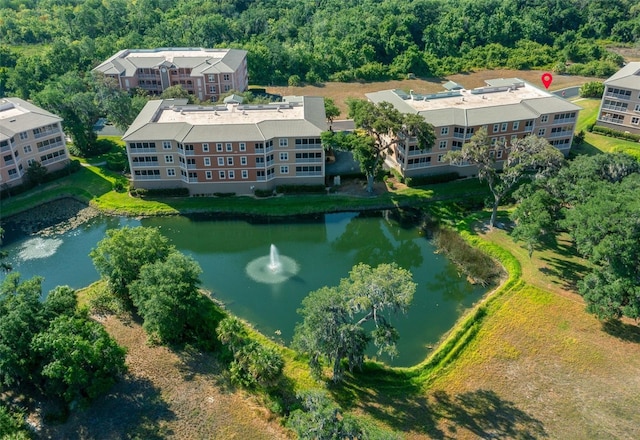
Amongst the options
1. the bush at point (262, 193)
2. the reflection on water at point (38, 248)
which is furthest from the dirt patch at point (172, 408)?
the bush at point (262, 193)

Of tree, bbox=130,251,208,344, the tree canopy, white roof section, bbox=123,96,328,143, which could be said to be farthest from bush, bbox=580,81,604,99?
tree, bbox=130,251,208,344

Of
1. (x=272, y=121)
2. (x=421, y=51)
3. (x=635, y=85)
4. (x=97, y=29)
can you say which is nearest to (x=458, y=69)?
(x=421, y=51)

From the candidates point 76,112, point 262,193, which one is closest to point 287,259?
point 262,193

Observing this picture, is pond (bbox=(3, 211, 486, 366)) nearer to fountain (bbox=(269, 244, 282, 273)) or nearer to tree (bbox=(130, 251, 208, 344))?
fountain (bbox=(269, 244, 282, 273))

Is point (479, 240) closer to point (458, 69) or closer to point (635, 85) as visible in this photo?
point (635, 85)

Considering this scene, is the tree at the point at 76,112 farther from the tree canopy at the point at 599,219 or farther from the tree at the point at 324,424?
the tree at the point at 324,424
